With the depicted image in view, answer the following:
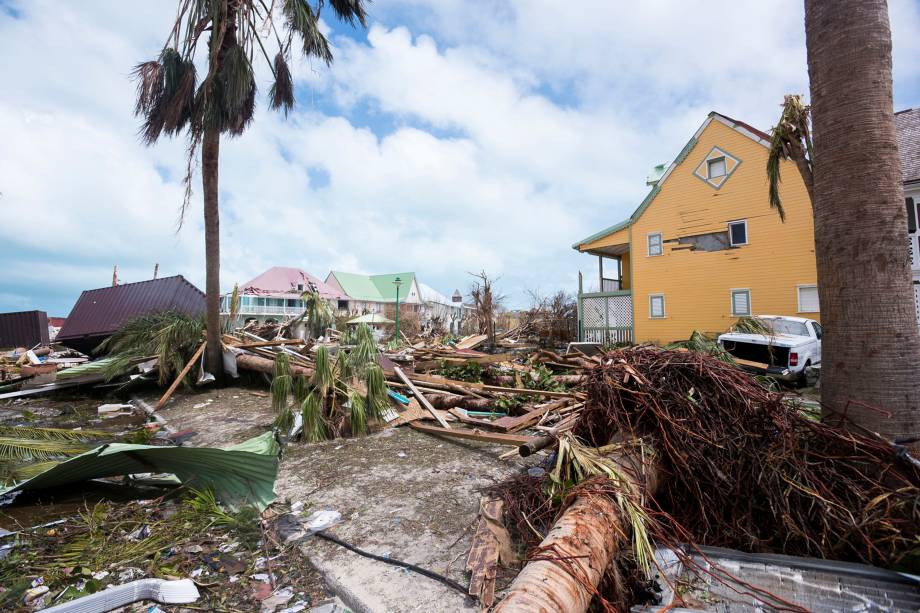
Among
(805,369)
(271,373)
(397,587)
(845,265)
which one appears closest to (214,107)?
(271,373)

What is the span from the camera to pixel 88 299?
1503 cm

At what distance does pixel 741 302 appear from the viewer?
53.6ft

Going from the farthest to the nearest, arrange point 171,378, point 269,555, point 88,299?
point 88,299 < point 171,378 < point 269,555

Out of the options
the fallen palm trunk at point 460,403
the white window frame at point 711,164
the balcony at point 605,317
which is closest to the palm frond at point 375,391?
the fallen palm trunk at point 460,403

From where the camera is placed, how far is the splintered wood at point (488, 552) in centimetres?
251

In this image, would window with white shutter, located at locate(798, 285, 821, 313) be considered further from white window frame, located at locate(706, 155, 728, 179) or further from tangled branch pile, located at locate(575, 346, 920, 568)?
tangled branch pile, located at locate(575, 346, 920, 568)

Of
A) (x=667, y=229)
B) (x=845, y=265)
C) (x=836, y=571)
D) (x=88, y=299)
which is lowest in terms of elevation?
(x=836, y=571)

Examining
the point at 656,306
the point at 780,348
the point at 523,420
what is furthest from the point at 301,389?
the point at 656,306

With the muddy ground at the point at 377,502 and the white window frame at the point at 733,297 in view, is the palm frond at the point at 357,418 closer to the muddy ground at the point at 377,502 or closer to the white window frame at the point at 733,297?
the muddy ground at the point at 377,502

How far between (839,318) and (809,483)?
1.09 m

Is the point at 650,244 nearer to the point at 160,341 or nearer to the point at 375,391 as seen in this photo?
the point at 375,391

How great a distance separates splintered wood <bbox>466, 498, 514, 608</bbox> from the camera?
2.51 metres

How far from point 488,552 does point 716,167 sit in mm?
18958

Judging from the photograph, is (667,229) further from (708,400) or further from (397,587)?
(397,587)
